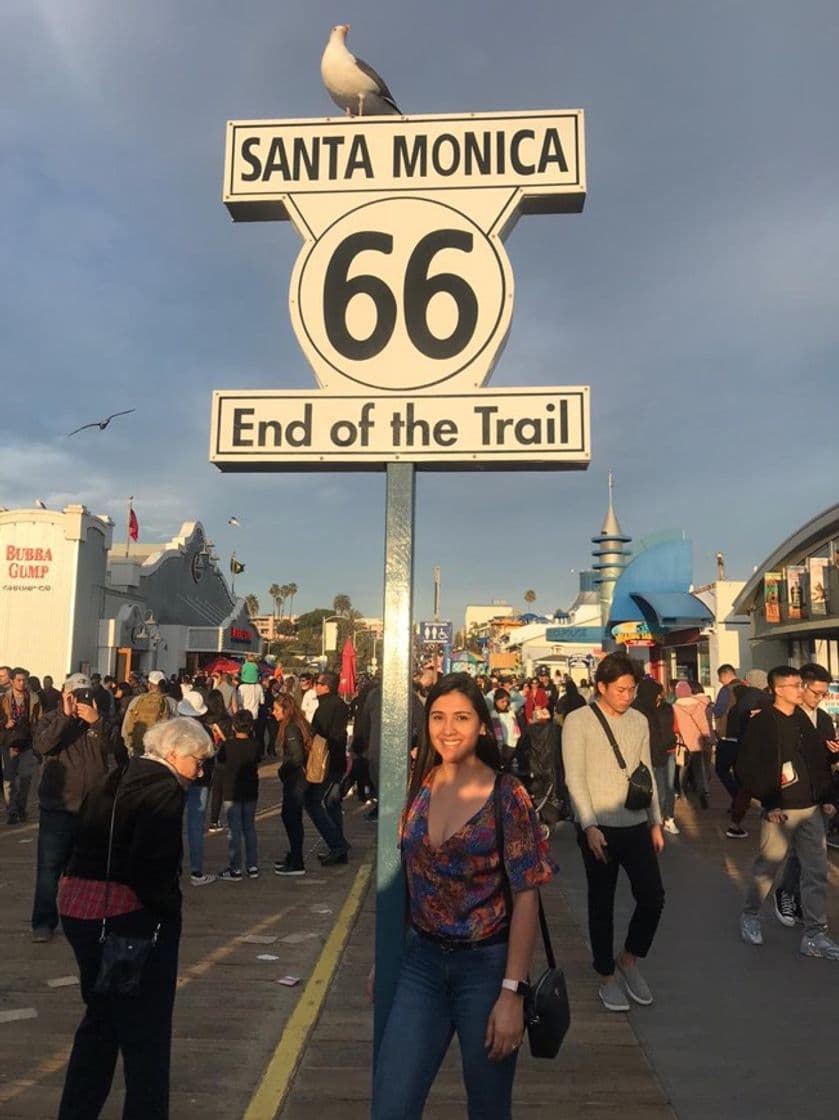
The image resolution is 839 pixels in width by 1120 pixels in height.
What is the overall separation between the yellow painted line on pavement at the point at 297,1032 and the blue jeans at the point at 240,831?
5.82ft

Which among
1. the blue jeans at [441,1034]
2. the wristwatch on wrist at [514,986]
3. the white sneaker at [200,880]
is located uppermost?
the wristwatch on wrist at [514,986]

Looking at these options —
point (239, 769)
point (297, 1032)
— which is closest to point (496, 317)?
point (297, 1032)

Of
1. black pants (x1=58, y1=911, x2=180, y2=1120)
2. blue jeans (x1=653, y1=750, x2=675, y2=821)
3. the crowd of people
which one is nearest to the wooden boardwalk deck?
the crowd of people

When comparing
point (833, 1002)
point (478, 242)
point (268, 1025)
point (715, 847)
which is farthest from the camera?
point (715, 847)

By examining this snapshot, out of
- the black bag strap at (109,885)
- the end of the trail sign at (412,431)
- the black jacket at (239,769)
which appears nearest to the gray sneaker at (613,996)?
the black bag strap at (109,885)

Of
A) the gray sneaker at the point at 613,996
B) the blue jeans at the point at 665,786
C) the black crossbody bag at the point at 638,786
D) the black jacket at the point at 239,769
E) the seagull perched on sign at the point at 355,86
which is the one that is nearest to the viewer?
the seagull perched on sign at the point at 355,86

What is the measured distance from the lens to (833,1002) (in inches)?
191

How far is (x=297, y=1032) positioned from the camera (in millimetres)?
4398

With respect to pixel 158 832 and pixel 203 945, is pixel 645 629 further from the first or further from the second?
pixel 158 832

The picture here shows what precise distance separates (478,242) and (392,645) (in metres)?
1.39

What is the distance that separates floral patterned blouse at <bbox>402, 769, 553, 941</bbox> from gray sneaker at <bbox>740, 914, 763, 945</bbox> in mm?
4224

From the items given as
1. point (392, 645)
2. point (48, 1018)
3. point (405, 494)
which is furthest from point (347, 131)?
point (48, 1018)

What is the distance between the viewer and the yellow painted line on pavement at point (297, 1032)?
3652 mm

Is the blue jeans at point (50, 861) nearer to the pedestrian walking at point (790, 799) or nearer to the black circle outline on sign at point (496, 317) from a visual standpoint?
the black circle outline on sign at point (496, 317)
